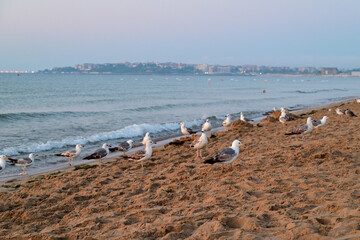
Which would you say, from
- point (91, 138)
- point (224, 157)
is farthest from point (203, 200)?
point (91, 138)

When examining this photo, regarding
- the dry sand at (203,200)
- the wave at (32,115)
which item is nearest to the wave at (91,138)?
the dry sand at (203,200)

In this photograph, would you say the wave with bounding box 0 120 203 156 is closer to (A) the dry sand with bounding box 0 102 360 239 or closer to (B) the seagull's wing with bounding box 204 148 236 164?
(A) the dry sand with bounding box 0 102 360 239

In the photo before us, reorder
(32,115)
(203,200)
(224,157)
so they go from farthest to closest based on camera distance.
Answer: (32,115), (224,157), (203,200)

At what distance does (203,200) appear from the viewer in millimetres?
6285

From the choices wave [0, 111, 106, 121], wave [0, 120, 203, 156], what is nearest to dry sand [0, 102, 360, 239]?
wave [0, 120, 203, 156]

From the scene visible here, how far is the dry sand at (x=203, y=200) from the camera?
487 cm

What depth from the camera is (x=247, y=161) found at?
927 centimetres

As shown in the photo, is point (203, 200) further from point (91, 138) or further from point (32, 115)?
point (32, 115)

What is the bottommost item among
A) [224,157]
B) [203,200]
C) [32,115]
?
[32,115]

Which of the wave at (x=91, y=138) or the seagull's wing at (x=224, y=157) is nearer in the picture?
the seagull's wing at (x=224, y=157)

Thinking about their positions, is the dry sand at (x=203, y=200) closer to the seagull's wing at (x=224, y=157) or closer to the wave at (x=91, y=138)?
the seagull's wing at (x=224, y=157)

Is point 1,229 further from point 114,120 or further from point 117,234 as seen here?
point 114,120

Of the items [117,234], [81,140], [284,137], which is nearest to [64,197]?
[117,234]

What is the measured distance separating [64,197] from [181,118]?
21274 mm
